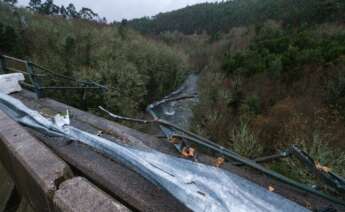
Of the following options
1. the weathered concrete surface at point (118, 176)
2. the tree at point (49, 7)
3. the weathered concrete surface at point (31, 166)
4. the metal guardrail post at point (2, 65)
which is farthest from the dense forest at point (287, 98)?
the tree at point (49, 7)

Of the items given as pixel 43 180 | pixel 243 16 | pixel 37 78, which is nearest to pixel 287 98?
pixel 37 78

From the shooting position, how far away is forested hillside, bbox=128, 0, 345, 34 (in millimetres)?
11875

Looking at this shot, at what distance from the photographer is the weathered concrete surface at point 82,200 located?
930 millimetres

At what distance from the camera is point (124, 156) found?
1340 mm

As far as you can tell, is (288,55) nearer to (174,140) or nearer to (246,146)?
(246,146)

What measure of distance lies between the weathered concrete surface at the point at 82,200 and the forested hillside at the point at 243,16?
572 inches

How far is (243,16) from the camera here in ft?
92.6

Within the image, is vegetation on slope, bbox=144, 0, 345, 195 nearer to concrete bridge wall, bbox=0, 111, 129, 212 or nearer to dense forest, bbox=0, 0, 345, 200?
dense forest, bbox=0, 0, 345, 200

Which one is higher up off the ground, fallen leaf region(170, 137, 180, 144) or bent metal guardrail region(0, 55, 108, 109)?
bent metal guardrail region(0, 55, 108, 109)

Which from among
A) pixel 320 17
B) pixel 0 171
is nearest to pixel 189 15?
pixel 320 17

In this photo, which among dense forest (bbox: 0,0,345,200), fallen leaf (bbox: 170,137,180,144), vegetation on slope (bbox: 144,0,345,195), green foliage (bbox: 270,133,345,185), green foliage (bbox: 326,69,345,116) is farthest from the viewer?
green foliage (bbox: 326,69,345,116)

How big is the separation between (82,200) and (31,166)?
471 millimetres

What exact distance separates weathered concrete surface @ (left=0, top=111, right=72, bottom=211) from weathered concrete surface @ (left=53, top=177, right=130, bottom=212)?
0.23 ft

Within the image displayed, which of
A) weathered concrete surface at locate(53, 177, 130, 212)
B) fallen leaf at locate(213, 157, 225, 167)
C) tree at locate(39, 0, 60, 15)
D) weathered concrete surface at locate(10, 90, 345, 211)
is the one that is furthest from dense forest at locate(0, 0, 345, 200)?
tree at locate(39, 0, 60, 15)
